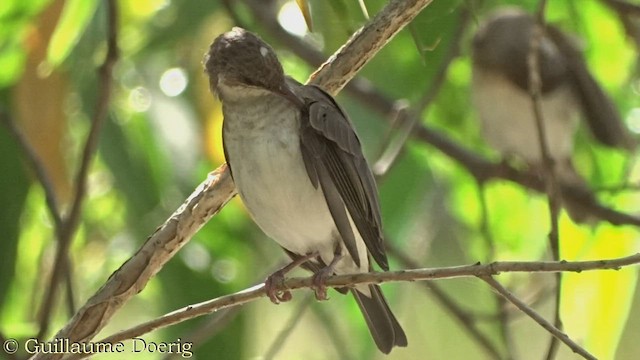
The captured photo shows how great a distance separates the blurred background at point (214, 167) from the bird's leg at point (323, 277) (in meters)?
0.23

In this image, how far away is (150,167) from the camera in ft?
9.46

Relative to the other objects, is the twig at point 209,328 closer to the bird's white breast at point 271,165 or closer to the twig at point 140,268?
the bird's white breast at point 271,165

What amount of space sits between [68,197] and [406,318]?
1665 mm

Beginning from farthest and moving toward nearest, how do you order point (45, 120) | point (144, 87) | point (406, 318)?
point (406, 318), point (144, 87), point (45, 120)

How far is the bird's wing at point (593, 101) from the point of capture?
3660 mm

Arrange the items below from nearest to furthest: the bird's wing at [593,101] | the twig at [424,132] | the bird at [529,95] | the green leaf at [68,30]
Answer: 1. the green leaf at [68,30]
2. the twig at [424,132]
3. the bird's wing at [593,101]
4. the bird at [529,95]

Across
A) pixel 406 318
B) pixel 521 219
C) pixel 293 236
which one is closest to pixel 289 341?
pixel 406 318

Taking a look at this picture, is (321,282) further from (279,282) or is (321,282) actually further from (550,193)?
(550,193)

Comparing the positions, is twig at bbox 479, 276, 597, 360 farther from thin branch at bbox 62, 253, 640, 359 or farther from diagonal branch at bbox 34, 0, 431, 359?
diagonal branch at bbox 34, 0, 431, 359

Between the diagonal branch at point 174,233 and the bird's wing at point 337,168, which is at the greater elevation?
the diagonal branch at point 174,233

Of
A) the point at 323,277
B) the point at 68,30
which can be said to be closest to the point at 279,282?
the point at 323,277

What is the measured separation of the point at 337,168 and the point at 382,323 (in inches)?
15.6

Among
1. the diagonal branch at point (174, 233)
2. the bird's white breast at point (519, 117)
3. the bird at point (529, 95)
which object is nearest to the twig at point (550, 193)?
the diagonal branch at point (174, 233)

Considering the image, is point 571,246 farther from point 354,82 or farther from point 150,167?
point 150,167
